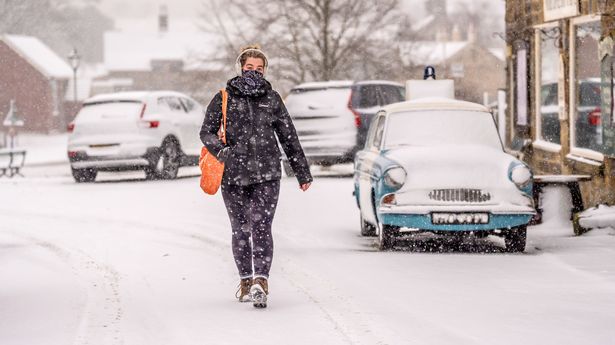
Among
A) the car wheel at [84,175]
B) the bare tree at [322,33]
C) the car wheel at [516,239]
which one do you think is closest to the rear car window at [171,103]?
the car wheel at [84,175]

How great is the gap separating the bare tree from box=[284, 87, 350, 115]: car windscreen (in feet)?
74.3

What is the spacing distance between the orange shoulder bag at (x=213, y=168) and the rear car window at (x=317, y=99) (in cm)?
Answer: 1423

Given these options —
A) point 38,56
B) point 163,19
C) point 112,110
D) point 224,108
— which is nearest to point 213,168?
point 224,108

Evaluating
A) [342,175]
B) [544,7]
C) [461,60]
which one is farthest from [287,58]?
[461,60]

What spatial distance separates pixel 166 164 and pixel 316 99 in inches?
116

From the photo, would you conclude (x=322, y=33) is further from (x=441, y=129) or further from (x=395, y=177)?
(x=395, y=177)

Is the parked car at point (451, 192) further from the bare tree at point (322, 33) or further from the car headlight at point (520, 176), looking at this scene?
the bare tree at point (322, 33)

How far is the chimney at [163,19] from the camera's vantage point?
108 meters

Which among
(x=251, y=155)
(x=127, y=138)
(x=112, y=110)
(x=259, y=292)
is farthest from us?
(x=112, y=110)

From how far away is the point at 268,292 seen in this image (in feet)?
29.7

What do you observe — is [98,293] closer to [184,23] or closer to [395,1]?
[395,1]

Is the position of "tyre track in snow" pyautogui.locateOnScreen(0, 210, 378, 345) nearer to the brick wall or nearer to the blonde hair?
the blonde hair

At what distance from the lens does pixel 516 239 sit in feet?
40.8

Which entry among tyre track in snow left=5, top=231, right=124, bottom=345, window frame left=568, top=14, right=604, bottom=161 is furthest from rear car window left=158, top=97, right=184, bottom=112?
tyre track in snow left=5, top=231, right=124, bottom=345
